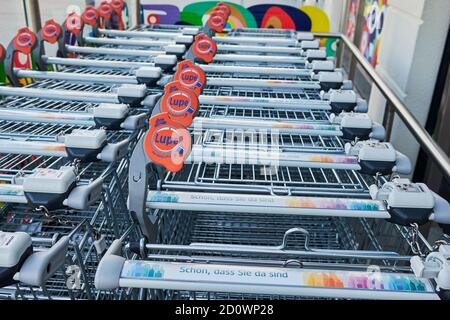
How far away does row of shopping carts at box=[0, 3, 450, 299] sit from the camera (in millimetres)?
900

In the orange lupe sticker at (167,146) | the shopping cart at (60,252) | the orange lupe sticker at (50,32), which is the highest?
the orange lupe sticker at (50,32)

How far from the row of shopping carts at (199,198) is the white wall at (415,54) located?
1.65 ft

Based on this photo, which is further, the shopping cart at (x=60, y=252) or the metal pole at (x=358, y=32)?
the metal pole at (x=358, y=32)

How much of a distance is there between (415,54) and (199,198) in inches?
74.4

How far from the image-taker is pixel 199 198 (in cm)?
119

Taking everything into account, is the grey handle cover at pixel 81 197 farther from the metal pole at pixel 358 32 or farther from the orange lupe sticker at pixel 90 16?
the metal pole at pixel 358 32

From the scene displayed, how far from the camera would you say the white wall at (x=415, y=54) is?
239cm

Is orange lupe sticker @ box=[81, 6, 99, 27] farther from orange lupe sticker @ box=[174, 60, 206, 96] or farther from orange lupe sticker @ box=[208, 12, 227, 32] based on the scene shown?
orange lupe sticker @ box=[174, 60, 206, 96]

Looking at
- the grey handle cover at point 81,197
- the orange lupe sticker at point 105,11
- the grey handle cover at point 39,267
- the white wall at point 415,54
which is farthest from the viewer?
the orange lupe sticker at point 105,11

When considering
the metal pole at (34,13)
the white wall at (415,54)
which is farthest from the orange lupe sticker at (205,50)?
the metal pole at (34,13)

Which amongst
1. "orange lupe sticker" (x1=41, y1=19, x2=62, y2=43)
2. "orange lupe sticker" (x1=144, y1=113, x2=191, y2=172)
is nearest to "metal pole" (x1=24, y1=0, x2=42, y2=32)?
"orange lupe sticker" (x1=41, y1=19, x2=62, y2=43)

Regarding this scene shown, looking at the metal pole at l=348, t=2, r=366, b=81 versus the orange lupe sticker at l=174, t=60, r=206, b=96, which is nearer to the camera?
the orange lupe sticker at l=174, t=60, r=206, b=96
